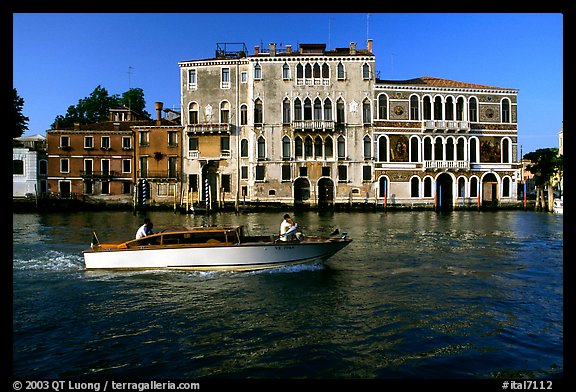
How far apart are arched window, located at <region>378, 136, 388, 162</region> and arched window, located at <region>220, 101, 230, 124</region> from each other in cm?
1249

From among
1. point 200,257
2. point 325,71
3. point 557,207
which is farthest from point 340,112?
point 200,257

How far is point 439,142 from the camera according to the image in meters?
34.8

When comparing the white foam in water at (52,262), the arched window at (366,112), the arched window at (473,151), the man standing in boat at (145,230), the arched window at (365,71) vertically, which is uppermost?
the arched window at (365,71)

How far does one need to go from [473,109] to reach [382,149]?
824 cm

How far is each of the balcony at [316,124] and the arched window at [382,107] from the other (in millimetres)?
3985

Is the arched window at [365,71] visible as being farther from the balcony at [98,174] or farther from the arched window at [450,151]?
the balcony at [98,174]

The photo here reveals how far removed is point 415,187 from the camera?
3462 cm

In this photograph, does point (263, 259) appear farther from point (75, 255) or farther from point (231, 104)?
point (231, 104)

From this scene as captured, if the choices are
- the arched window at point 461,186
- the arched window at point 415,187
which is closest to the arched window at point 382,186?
the arched window at point 415,187

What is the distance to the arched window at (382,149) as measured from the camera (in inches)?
1355

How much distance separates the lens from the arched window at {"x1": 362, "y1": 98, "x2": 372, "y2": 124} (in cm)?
3444

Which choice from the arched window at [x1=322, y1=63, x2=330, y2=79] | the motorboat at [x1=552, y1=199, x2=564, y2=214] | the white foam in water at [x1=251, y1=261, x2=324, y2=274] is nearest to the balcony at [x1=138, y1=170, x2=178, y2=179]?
the arched window at [x1=322, y1=63, x2=330, y2=79]
